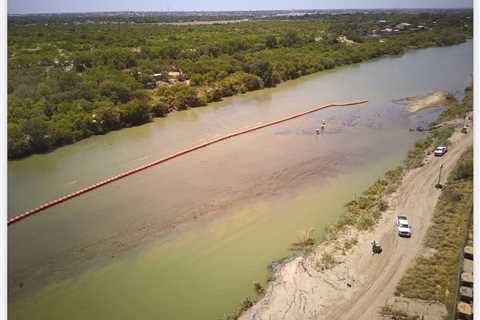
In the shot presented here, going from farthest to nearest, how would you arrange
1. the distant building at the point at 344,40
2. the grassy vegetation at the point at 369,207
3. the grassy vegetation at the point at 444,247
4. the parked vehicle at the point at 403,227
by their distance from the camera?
the distant building at the point at 344,40, the grassy vegetation at the point at 369,207, the parked vehicle at the point at 403,227, the grassy vegetation at the point at 444,247

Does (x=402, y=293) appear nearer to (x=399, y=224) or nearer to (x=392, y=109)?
(x=399, y=224)

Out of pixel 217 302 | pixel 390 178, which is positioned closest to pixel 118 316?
pixel 217 302

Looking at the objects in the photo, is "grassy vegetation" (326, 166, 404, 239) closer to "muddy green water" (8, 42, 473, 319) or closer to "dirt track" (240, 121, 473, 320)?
"dirt track" (240, 121, 473, 320)

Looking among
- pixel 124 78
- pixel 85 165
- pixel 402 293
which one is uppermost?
pixel 124 78

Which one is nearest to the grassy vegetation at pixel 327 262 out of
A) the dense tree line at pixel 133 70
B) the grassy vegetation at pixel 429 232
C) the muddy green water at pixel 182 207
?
the grassy vegetation at pixel 429 232

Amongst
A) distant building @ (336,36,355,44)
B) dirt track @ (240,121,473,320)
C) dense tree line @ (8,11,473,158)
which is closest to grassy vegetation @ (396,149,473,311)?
dirt track @ (240,121,473,320)

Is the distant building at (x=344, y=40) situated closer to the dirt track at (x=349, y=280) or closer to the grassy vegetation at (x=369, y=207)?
the grassy vegetation at (x=369, y=207)

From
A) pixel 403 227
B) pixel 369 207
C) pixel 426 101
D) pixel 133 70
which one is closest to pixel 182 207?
pixel 369 207
